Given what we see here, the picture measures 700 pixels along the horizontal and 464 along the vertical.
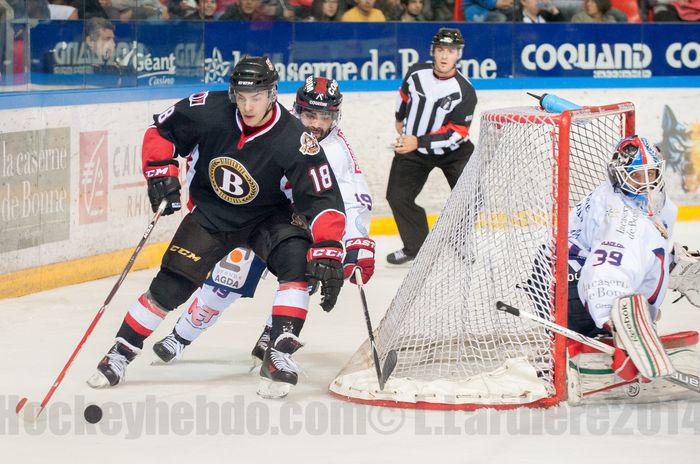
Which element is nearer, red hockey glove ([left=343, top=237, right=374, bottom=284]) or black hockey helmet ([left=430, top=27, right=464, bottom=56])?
red hockey glove ([left=343, top=237, right=374, bottom=284])

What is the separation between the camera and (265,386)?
4.28 m

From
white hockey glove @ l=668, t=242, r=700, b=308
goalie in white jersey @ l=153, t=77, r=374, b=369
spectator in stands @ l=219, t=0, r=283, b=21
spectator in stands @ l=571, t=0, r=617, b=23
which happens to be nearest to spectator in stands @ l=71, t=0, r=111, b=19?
spectator in stands @ l=219, t=0, r=283, b=21

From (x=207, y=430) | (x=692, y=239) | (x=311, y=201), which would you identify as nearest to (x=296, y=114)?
(x=311, y=201)

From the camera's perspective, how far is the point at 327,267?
416cm

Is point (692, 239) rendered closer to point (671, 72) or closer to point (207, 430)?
point (671, 72)

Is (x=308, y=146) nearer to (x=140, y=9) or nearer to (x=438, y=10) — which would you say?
(x=140, y=9)

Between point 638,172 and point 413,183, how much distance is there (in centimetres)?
304

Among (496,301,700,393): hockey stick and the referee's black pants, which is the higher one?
the referee's black pants

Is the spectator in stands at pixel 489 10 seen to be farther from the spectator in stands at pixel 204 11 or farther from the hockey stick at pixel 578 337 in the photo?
the hockey stick at pixel 578 337

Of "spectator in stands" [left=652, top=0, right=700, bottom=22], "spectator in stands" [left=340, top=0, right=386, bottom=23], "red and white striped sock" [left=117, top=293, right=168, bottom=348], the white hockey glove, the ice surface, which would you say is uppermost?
"spectator in stands" [left=652, top=0, right=700, bottom=22]

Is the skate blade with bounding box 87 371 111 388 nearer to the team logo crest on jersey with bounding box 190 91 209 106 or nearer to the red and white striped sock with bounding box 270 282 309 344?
the red and white striped sock with bounding box 270 282 309 344

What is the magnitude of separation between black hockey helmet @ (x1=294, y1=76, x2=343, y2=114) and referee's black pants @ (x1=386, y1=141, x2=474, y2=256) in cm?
244

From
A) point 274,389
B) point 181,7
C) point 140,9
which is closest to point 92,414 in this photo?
point 274,389

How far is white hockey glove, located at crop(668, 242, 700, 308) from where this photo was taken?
4.53m
